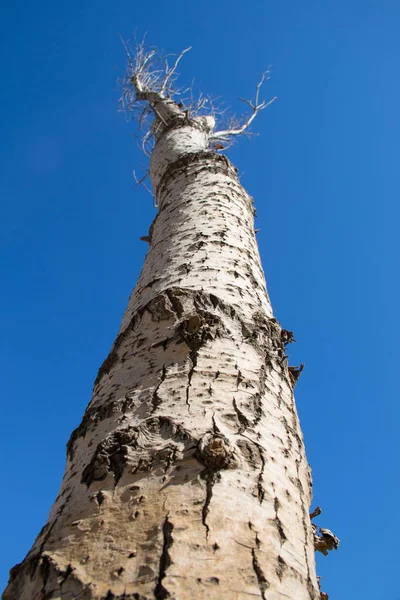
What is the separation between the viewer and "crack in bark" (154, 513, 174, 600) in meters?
0.97

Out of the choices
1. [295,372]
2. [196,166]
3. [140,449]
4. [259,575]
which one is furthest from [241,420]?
[196,166]

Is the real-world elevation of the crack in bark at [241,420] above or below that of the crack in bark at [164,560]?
above

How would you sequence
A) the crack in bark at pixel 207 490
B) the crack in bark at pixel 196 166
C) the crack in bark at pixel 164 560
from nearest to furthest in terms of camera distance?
the crack in bark at pixel 164 560
the crack in bark at pixel 207 490
the crack in bark at pixel 196 166

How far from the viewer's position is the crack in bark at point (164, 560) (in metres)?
0.97

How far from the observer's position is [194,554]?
3.46ft

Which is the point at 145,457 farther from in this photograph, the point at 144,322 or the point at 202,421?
the point at 144,322

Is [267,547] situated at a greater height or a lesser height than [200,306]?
lesser

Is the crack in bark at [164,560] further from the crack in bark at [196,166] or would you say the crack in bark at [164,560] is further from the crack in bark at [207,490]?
the crack in bark at [196,166]

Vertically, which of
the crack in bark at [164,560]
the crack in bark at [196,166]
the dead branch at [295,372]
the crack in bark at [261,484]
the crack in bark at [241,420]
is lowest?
the crack in bark at [164,560]

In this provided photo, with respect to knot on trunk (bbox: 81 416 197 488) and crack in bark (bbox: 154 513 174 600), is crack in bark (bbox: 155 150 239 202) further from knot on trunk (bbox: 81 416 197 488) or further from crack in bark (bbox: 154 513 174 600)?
crack in bark (bbox: 154 513 174 600)

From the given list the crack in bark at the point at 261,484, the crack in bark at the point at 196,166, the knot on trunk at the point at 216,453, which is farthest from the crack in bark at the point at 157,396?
the crack in bark at the point at 196,166

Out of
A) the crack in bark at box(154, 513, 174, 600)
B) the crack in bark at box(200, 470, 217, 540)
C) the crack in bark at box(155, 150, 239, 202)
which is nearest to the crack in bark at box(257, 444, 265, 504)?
the crack in bark at box(200, 470, 217, 540)

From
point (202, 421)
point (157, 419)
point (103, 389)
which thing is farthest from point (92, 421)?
point (202, 421)

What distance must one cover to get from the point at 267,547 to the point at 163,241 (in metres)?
2.01
